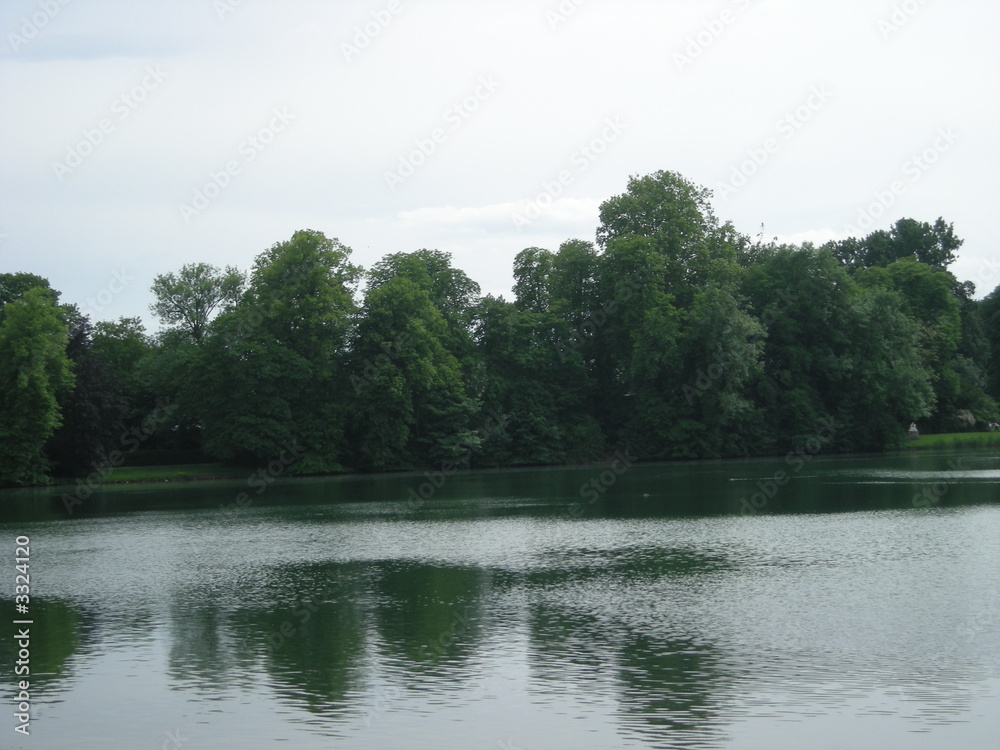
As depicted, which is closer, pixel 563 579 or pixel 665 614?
pixel 665 614

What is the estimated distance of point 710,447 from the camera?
72062 mm

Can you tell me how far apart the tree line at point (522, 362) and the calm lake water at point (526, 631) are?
29048mm

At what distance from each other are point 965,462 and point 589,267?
97.9ft

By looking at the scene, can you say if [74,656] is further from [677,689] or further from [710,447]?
[710,447]

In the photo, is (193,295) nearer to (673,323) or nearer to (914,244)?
(673,323)

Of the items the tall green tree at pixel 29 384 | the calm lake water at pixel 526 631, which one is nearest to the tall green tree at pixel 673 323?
the calm lake water at pixel 526 631

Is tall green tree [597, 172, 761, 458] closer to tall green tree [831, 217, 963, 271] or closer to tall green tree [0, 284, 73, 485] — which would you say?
tall green tree [0, 284, 73, 485]

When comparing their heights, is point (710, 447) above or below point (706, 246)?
below

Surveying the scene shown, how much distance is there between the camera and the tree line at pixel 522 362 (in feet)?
219

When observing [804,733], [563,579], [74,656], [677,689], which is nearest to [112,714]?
[74,656]

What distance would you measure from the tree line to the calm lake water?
2905cm

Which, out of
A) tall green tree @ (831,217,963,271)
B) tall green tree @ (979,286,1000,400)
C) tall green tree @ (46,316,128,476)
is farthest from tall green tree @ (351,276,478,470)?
tall green tree @ (831,217,963,271)

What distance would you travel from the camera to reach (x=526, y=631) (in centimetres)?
1862

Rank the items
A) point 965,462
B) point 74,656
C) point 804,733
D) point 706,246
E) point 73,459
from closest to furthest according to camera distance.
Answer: point 804,733
point 74,656
point 965,462
point 73,459
point 706,246
